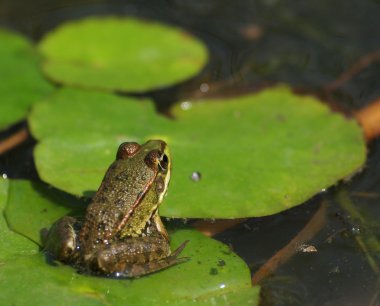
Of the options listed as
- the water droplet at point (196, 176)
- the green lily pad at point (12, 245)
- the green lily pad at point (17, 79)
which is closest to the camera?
the green lily pad at point (12, 245)

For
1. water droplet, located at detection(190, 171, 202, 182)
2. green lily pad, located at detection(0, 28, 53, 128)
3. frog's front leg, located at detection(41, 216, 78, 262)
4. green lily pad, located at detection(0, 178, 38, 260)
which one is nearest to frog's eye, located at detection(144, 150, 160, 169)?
water droplet, located at detection(190, 171, 202, 182)

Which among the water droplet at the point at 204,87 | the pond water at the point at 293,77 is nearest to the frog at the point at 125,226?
the pond water at the point at 293,77

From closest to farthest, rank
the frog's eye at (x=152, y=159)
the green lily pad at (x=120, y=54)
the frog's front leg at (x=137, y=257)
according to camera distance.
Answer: the frog's front leg at (x=137, y=257), the frog's eye at (x=152, y=159), the green lily pad at (x=120, y=54)

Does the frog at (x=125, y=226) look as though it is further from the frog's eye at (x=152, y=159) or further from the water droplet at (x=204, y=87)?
the water droplet at (x=204, y=87)

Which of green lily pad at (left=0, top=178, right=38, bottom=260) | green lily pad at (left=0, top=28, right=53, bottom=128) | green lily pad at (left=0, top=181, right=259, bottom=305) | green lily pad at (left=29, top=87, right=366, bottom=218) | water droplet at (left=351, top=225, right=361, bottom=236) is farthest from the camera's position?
green lily pad at (left=0, top=28, right=53, bottom=128)

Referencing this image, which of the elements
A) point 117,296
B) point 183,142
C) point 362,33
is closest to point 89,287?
point 117,296

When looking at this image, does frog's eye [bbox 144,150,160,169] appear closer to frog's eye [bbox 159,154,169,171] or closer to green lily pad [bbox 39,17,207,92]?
frog's eye [bbox 159,154,169,171]

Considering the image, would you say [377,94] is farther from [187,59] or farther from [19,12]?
[19,12]

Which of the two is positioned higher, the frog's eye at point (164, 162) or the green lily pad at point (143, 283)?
the frog's eye at point (164, 162)
